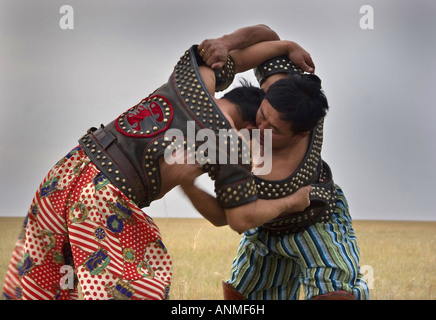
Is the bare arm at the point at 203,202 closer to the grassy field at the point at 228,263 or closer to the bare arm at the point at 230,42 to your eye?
the bare arm at the point at 230,42

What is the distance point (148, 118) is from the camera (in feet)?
11.5

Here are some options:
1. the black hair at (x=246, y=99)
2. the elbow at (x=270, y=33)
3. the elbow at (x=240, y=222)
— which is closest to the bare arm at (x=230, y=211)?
the elbow at (x=240, y=222)

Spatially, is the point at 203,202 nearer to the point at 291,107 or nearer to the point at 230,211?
the point at 230,211

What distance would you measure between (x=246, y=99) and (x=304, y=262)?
1.23 meters

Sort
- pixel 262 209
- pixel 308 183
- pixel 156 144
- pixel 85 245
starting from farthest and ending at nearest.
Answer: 1. pixel 308 183
2. pixel 262 209
3. pixel 156 144
4. pixel 85 245

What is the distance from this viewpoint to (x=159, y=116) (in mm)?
3482

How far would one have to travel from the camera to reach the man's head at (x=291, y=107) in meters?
3.76

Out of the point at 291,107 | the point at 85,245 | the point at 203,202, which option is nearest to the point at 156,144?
the point at 203,202

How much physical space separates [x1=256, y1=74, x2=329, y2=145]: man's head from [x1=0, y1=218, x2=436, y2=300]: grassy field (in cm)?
106

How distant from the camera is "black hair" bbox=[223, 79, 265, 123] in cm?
371

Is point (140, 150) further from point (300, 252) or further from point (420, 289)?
point (420, 289)

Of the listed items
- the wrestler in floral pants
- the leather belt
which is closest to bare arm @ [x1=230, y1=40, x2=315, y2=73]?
the leather belt
